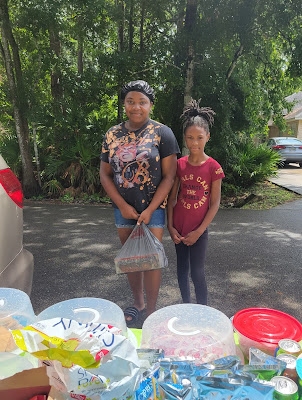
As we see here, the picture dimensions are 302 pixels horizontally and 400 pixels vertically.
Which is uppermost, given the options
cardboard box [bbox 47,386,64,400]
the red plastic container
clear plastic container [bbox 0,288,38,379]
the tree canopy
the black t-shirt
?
the tree canopy

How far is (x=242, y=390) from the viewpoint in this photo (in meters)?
0.94

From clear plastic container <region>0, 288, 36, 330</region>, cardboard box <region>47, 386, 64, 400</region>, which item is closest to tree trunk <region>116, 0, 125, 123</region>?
clear plastic container <region>0, 288, 36, 330</region>

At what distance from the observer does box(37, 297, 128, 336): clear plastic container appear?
4.31 ft

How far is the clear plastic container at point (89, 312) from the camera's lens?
1.31 m

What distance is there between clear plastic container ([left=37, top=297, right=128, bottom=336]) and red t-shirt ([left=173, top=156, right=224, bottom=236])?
3.56ft

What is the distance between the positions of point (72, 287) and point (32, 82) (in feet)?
21.3

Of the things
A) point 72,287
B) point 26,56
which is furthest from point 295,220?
point 26,56

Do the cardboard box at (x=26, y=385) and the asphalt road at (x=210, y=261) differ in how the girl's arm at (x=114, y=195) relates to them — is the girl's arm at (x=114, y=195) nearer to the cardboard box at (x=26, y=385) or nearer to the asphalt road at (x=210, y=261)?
the asphalt road at (x=210, y=261)

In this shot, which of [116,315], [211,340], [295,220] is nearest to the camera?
[211,340]

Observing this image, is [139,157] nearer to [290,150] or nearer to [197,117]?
[197,117]

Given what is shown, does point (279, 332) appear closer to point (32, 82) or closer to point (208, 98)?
point (208, 98)

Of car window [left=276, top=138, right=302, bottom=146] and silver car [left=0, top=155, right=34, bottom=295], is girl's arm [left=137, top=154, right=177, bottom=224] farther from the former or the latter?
car window [left=276, top=138, right=302, bottom=146]

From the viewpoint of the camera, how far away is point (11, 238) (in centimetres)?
215

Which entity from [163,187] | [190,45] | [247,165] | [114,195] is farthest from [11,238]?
[247,165]
